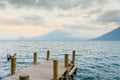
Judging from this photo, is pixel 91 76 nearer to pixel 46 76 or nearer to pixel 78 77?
pixel 78 77

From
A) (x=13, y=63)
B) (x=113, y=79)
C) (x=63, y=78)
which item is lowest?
(x=113, y=79)

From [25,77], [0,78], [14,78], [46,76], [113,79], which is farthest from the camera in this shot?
[113,79]

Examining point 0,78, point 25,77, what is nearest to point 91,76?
point 0,78

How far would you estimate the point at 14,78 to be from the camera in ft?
50.5

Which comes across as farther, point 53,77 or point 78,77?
point 78,77

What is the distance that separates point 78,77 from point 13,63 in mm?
11492

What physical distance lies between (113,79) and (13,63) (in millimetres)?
14218

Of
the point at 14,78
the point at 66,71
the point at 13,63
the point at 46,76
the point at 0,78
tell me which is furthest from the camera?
the point at 0,78

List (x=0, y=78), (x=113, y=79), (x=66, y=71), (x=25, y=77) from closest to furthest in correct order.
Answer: (x=25, y=77) < (x=66, y=71) < (x=0, y=78) < (x=113, y=79)

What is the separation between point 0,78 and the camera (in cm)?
2433

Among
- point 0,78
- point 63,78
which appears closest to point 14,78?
point 63,78

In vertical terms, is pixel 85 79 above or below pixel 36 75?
below

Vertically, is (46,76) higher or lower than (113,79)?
higher

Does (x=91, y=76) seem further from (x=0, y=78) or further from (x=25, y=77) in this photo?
(x=25, y=77)
